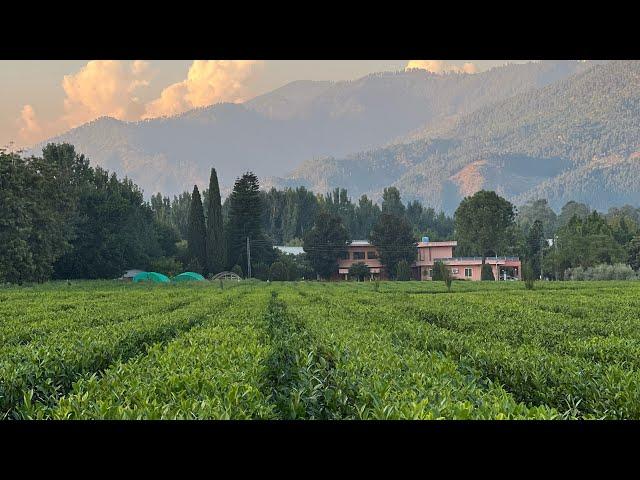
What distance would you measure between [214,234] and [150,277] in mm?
4761

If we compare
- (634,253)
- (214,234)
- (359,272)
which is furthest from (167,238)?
(634,253)

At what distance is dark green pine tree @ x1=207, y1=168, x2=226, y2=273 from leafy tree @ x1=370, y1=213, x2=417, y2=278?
37.1 ft

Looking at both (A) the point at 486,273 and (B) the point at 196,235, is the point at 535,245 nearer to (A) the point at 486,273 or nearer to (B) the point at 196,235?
(A) the point at 486,273

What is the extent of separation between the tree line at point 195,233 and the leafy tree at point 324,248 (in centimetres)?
10

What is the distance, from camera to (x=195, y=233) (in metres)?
28.6

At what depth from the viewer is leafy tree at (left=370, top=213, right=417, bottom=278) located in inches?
1476

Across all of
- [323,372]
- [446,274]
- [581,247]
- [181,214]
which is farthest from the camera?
[581,247]

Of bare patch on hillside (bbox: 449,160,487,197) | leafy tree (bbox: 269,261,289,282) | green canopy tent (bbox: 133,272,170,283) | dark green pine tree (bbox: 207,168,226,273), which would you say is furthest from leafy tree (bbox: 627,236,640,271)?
green canopy tent (bbox: 133,272,170,283)

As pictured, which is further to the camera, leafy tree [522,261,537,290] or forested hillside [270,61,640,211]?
forested hillside [270,61,640,211]

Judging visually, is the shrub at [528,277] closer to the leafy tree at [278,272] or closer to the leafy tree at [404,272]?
the leafy tree at [404,272]

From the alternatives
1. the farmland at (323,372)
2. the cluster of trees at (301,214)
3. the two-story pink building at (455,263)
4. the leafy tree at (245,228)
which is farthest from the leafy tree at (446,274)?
the cluster of trees at (301,214)

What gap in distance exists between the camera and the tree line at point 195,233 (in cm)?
2700

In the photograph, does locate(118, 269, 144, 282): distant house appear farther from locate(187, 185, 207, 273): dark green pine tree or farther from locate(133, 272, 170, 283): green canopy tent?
locate(187, 185, 207, 273): dark green pine tree
